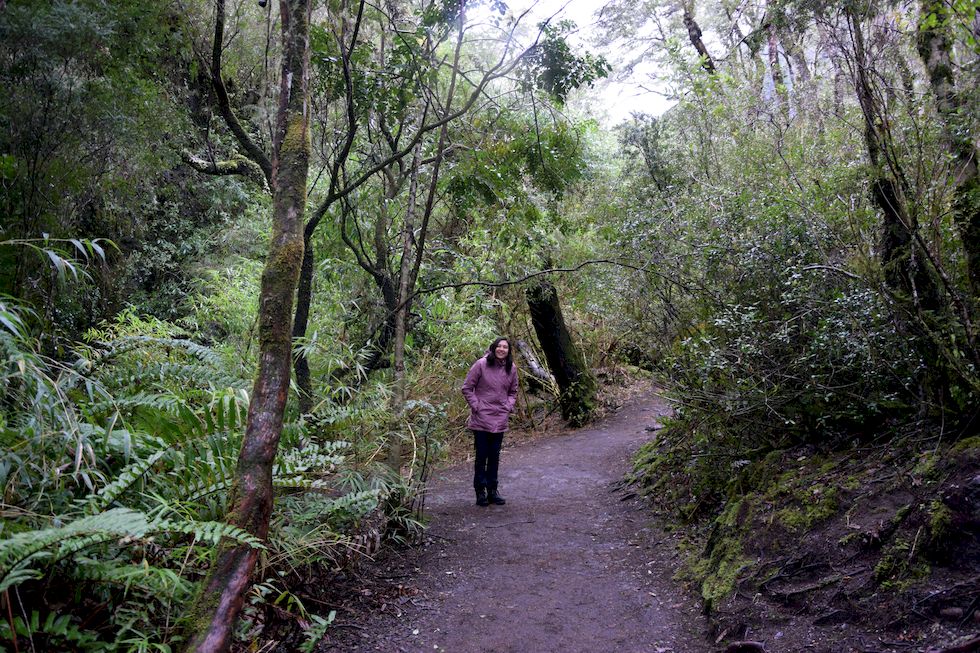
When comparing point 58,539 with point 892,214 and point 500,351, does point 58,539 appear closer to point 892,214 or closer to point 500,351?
point 892,214

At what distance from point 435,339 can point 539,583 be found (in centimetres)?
582

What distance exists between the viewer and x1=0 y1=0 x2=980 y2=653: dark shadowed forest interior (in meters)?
3.18

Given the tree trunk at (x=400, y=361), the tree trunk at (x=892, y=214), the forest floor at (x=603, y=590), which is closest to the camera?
the forest floor at (x=603, y=590)

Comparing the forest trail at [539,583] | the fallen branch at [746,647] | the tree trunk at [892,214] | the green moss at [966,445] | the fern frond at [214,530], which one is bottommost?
the forest trail at [539,583]

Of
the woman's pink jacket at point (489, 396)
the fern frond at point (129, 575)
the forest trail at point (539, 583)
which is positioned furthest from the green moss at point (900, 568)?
the woman's pink jacket at point (489, 396)

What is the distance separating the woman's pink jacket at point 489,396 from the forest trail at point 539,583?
38.4 inches

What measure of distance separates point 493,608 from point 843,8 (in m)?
4.86

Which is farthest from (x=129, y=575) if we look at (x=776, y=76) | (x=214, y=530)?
(x=776, y=76)

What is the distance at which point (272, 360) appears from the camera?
3348 mm

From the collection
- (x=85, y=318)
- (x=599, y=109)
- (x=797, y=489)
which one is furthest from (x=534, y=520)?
(x=599, y=109)

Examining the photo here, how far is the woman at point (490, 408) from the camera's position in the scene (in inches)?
279

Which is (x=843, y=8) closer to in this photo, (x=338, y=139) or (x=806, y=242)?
(x=806, y=242)

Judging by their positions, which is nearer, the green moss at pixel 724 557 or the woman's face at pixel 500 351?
the green moss at pixel 724 557

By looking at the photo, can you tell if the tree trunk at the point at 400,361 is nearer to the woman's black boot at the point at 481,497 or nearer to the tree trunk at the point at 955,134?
the woman's black boot at the point at 481,497
